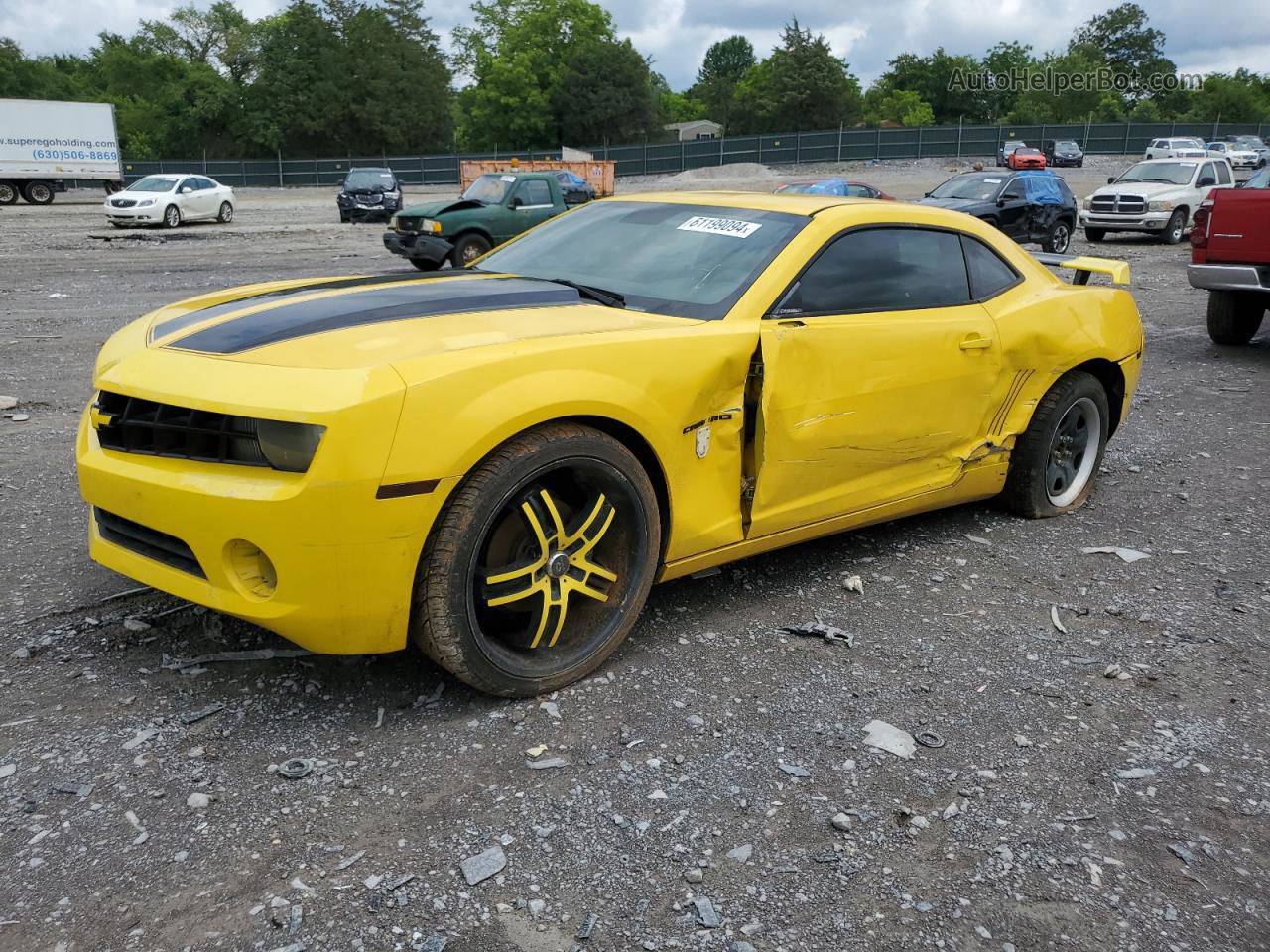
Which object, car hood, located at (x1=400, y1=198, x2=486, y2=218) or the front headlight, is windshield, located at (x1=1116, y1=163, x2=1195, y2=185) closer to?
car hood, located at (x1=400, y1=198, x2=486, y2=218)

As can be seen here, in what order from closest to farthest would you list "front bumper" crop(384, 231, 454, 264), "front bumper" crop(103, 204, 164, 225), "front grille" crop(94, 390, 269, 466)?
"front grille" crop(94, 390, 269, 466)
"front bumper" crop(384, 231, 454, 264)
"front bumper" crop(103, 204, 164, 225)

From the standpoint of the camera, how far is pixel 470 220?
15.5 m

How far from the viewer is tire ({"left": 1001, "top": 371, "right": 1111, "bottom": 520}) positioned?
4922mm

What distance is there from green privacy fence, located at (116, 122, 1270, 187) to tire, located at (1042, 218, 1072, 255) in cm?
3650

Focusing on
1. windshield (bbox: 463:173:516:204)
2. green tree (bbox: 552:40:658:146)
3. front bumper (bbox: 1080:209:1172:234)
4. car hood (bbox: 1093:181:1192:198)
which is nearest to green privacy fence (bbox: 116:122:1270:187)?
green tree (bbox: 552:40:658:146)

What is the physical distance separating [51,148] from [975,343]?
38.7 meters

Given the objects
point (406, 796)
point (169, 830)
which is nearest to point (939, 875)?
point (406, 796)

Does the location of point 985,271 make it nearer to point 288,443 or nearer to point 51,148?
point 288,443

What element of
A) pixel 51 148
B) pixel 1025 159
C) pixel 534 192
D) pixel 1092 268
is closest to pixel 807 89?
pixel 1025 159

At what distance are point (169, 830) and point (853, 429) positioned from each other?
8.51 feet

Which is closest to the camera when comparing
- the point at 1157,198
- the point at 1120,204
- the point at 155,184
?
the point at 1157,198

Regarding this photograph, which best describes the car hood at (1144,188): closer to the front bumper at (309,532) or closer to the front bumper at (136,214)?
the front bumper at (136,214)

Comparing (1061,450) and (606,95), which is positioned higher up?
(606,95)

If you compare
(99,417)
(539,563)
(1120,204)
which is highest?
(1120,204)
